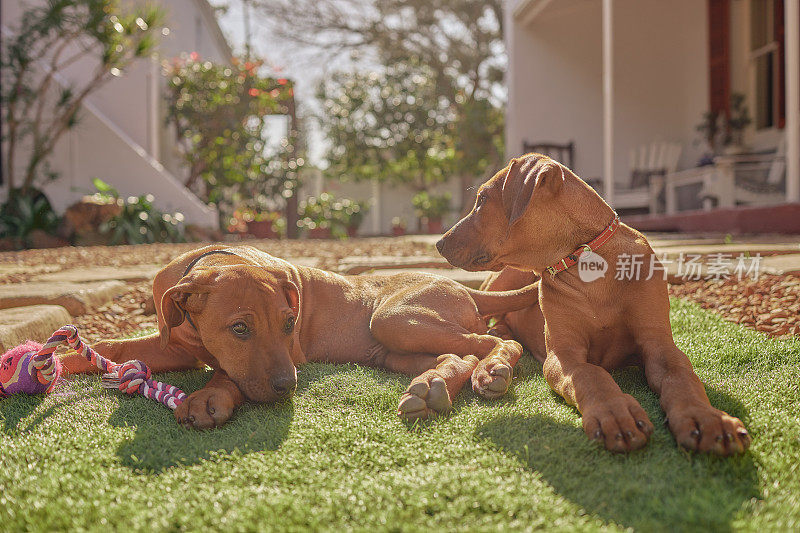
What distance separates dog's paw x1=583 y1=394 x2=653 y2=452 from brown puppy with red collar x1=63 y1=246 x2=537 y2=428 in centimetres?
47

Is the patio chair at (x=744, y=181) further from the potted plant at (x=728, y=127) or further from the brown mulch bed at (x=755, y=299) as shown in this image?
the brown mulch bed at (x=755, y=299)

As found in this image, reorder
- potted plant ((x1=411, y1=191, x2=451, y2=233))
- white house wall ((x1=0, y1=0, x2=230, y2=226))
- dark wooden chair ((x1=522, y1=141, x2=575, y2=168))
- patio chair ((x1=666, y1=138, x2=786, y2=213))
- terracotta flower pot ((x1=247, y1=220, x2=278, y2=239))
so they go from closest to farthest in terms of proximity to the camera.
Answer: patio chair ((x1=666, y1=138, x2=786, y2=213)) → white house wall ((x1=0, y1=0, x2=230, y2=226)) → dark wooden chair ((x1=522, y1=141, x2=575, y2=168)) → terracotta flower pot ((x1=247, y1=220, x2=278, y2=239)) → potted plant ((x1=411, y1=191, x2=451, y2=233))

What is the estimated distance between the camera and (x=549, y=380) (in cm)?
220

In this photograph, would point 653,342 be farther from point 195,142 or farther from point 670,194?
point 195,142

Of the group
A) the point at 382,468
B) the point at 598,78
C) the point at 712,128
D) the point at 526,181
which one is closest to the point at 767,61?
the point at 712,128

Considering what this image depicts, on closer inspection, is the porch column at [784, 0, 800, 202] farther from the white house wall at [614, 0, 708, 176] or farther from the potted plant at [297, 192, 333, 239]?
the potted plant at [297, 192, 333, 239]

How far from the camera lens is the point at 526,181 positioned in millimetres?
2137

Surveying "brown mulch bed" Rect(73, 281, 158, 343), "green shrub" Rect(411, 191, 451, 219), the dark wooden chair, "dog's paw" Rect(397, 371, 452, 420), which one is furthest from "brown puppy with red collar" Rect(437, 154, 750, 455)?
"green shrub" Rect(411, 191, 451, 219)

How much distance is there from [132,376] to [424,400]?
43.8 inches

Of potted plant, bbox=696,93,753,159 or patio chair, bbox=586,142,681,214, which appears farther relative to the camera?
patio chair, bbox=586,142,681,214

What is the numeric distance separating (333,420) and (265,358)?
0.35 m

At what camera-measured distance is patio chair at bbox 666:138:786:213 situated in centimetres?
764

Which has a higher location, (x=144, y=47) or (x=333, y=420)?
(x=144, y=47)

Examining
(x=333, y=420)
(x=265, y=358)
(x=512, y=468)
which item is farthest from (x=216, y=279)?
(x=512, y=468)
